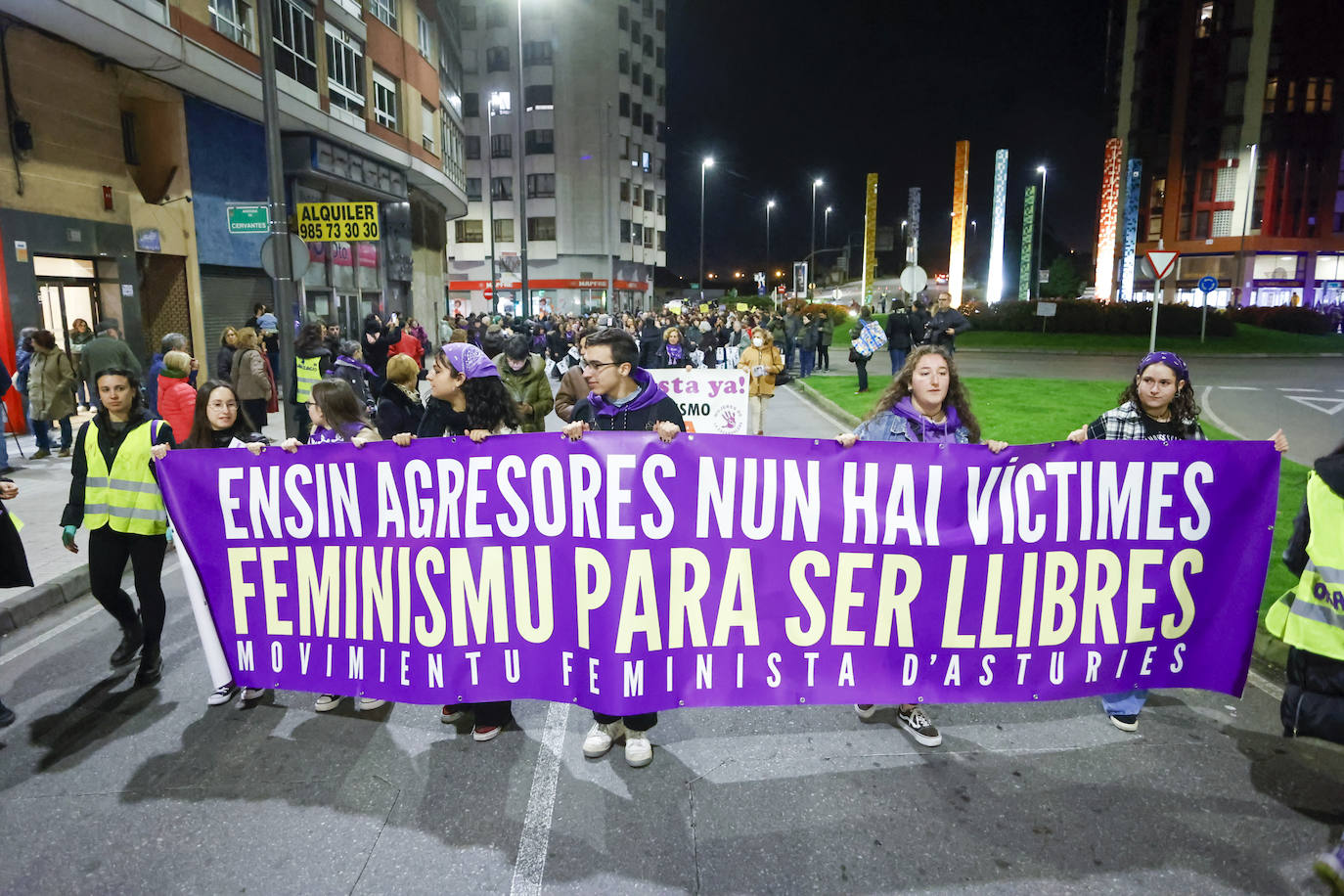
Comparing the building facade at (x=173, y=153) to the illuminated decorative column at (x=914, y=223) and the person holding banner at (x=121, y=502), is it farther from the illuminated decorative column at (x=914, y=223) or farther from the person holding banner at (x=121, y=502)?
the illuminated decorative column at (x=914, y=223)

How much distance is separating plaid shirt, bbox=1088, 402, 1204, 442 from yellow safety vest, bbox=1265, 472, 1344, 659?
105 cm

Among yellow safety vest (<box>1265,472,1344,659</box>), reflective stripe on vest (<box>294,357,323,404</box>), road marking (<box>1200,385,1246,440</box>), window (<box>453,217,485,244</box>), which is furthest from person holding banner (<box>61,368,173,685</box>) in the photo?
window (<box>453,217,485,244</box>)

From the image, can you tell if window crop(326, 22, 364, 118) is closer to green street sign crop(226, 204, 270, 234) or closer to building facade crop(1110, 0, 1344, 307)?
green street sign crop(226, 204, 270, 234)

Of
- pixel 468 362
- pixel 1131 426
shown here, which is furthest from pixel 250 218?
pixel 1131 426

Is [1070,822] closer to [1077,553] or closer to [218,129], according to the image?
[1077,553]

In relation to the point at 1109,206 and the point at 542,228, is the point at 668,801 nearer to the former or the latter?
the point at 1109,206

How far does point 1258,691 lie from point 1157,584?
1.48 meters

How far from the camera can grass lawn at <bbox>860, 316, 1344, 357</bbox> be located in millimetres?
35750

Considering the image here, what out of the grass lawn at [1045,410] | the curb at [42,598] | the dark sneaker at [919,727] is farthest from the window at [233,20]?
the dark sneaker at [919,727]

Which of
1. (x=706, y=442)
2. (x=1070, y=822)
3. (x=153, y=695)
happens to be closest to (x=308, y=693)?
(x=153, y=695)

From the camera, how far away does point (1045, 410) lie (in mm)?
15266

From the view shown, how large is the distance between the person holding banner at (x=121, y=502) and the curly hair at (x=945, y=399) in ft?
12.7

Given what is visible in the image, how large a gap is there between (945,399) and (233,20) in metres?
19.4

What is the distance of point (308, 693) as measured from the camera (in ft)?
16.0
